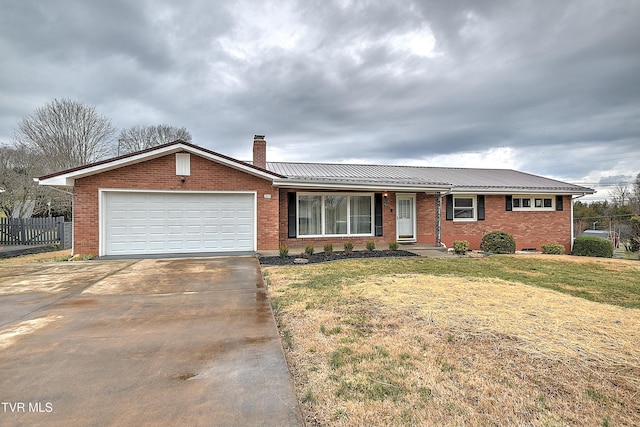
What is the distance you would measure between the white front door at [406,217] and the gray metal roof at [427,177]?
2.94ft

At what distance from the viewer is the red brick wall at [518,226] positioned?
46.5 ft

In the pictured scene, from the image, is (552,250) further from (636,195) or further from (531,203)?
(636,195)

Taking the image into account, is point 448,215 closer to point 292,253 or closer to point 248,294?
point 292,253

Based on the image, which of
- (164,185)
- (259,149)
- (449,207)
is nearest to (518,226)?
(449,207)

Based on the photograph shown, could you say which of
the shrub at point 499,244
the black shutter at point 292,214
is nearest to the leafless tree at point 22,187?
the black shutter at point 292,214

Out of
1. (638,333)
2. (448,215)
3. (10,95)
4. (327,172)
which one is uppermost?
(10,95)

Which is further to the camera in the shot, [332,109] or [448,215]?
[332,109]

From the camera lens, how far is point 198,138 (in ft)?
110

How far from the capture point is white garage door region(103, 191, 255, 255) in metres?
10.2

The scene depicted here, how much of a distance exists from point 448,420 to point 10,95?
27.5 metres

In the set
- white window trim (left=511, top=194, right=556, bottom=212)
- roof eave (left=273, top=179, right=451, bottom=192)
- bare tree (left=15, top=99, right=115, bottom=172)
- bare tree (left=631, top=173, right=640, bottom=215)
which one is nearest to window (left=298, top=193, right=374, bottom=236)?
roof eave (left=273, top=179, right=451, bottom=192)

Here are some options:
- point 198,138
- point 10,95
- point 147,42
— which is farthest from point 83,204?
point 198,138

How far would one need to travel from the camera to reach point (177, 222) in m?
10.6

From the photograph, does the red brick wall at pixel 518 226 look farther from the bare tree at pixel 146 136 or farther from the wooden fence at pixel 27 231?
the bare tree at pixel 146 136
